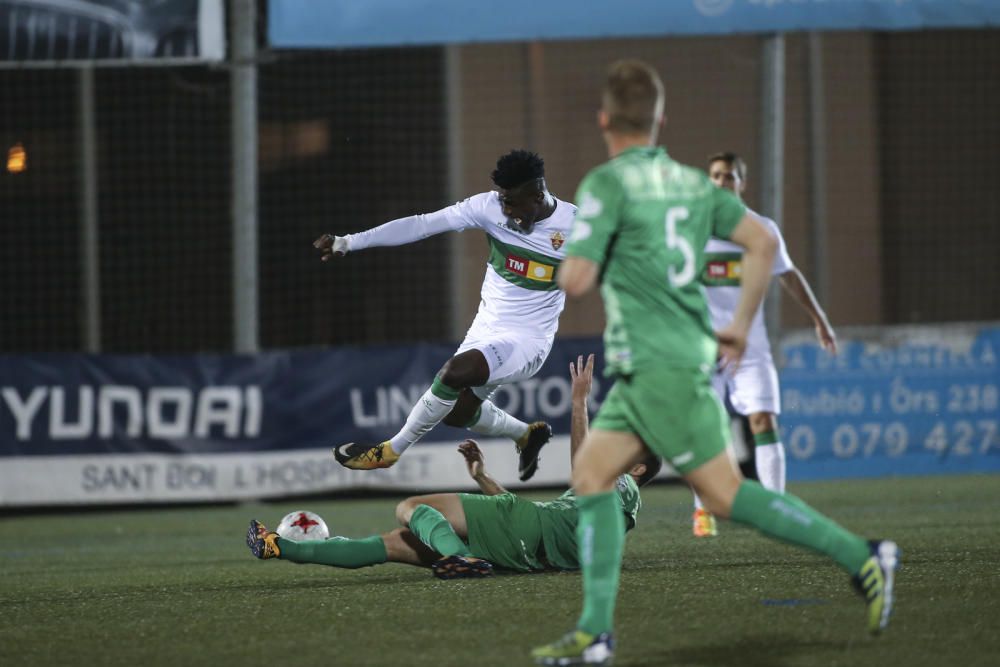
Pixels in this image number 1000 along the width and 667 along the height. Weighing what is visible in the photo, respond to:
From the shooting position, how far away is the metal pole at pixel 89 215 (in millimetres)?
15891

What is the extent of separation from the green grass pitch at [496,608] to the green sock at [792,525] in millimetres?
323

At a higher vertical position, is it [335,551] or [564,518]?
[564,518]

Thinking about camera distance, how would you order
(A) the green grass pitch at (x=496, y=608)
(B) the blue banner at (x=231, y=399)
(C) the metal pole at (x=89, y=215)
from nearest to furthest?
(A) the green grass pitch at (x=496, y=608), (B) the blue banner at (x=231, y=399), (C) the metal pole at (x=89, y=215)

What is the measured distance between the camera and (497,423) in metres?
8.22

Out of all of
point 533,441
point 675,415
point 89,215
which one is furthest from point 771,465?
point 89,215

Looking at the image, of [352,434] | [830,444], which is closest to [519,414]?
[352,434]

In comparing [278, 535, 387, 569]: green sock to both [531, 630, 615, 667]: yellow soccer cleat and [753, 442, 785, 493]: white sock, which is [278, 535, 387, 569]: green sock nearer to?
[531, 630, 615, 667]: yellow soccer cleat

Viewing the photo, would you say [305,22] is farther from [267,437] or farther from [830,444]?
[830,444]

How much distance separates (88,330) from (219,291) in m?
1.85

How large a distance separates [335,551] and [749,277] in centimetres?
266

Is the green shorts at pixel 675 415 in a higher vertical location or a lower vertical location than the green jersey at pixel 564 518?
higher

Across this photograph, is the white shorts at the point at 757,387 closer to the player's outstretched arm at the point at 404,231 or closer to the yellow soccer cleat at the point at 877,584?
the player's outstretched arm at the point at 404,231

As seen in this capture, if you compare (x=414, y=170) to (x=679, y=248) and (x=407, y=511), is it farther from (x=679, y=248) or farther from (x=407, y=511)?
(x=679, y=248)

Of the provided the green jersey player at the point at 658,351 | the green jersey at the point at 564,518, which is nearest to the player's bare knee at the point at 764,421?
the green jersey at the point at 564,518
